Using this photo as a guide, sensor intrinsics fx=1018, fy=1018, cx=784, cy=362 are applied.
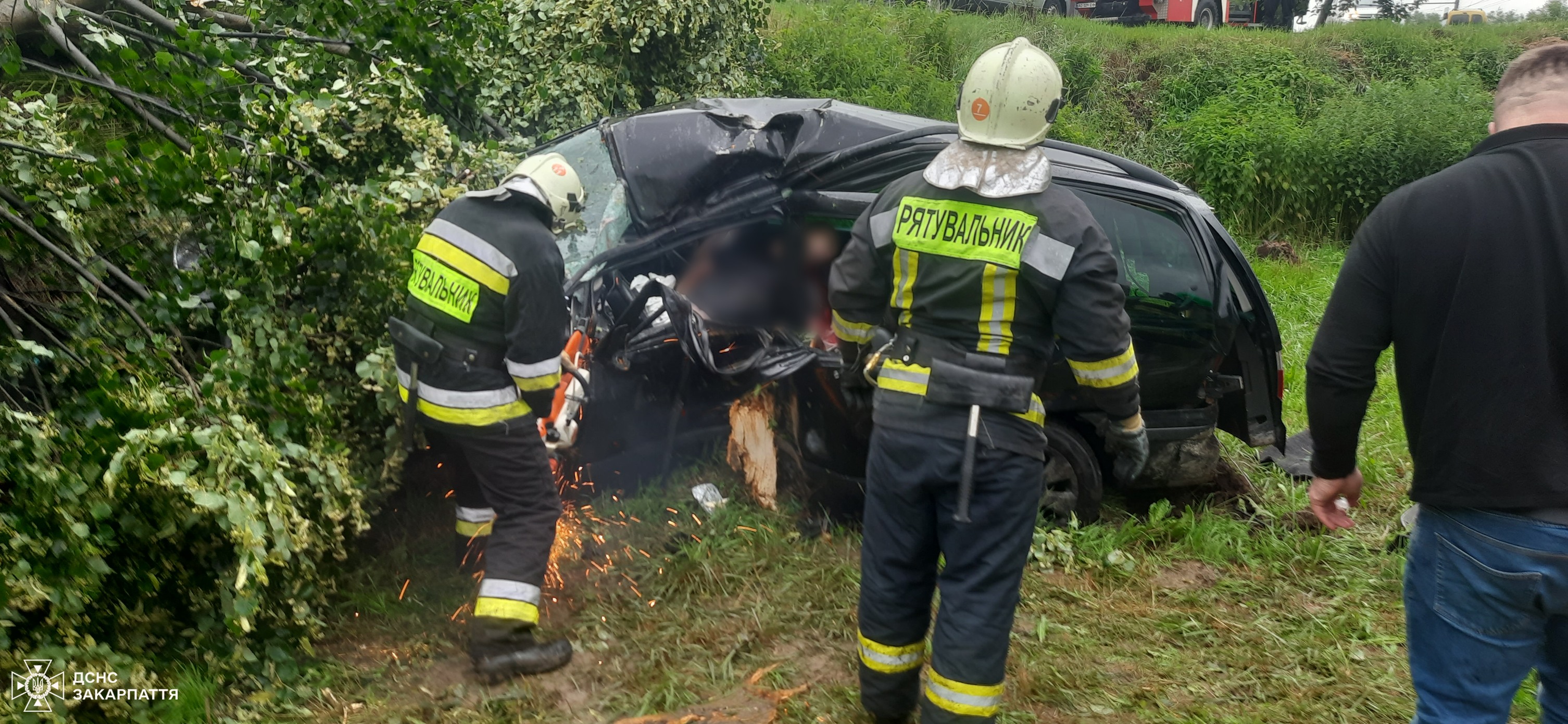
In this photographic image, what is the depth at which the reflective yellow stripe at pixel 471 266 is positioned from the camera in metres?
3.09

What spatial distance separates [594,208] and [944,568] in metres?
2.15

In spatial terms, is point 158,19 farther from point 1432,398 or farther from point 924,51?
point 924,51

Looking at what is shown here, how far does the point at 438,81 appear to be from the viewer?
4.77m

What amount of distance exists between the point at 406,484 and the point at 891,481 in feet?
7.05

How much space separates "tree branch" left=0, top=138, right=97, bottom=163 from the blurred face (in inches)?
95.7

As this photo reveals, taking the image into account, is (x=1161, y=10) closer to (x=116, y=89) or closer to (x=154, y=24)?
Answer: (x=154, y=24)

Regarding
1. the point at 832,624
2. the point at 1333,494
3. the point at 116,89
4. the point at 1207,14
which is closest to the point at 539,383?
the point at 832,624

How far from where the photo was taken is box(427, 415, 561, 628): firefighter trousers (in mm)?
3199

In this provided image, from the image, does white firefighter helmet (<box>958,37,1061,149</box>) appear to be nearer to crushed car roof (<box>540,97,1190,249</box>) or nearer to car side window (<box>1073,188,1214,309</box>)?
crushed car roof (<box>540,97,1190,249</box>)

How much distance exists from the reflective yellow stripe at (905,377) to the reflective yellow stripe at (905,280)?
12 centimetres

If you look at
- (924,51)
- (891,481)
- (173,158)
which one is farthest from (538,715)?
(924,51)

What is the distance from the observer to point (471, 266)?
310 cm

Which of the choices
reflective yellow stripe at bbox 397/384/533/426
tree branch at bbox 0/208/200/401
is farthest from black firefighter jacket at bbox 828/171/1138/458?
tree branch at bbox 0/208/200/401

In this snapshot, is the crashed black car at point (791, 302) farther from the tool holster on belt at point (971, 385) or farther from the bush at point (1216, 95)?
the bush at point (1216, 95)
